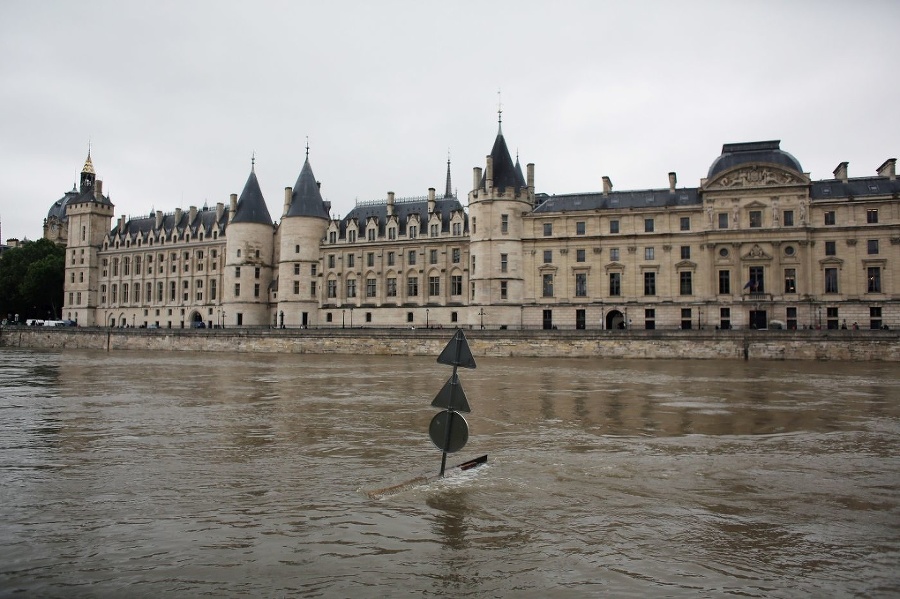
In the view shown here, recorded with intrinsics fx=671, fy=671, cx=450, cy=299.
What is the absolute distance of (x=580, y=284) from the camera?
192 feet

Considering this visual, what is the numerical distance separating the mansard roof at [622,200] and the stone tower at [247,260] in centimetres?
Result: 3199

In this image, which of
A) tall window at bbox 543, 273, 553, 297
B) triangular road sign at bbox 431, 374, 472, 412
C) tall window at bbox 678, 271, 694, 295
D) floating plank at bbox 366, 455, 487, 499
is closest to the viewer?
floating plank at bbox 366, 455, 487, 499

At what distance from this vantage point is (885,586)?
5512mm

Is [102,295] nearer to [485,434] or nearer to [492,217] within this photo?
[492,217]

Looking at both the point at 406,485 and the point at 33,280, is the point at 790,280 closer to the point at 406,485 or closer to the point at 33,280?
the point at 406,485

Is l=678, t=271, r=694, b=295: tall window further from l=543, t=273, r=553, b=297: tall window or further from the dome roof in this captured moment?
l=543, t=273, r=553, b=297: tall window

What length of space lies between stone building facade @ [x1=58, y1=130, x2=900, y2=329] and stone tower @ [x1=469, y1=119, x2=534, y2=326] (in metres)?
0.13

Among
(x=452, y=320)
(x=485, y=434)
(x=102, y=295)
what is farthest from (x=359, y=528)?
(x=102, y=295)

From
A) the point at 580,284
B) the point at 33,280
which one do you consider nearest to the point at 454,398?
the point at 580,284

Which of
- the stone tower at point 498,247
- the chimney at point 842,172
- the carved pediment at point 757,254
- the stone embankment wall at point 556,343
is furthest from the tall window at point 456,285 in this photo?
the chimney at point 842,172

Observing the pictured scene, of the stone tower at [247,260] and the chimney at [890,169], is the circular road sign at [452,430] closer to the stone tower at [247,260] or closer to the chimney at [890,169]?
the chimney at [890,169]

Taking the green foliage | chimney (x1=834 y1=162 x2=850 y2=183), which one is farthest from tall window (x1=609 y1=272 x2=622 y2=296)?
the green foliage

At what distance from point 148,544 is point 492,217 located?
54705mm

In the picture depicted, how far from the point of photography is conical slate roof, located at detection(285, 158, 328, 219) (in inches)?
2800
